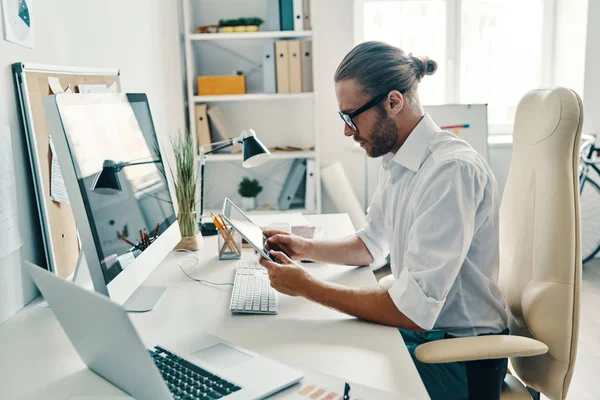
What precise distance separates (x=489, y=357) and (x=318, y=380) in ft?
1.37

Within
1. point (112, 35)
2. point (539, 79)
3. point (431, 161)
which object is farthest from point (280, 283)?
point (539, 79)

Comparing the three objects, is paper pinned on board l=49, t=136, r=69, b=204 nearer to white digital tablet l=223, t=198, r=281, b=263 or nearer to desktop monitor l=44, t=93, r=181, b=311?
desktop monitor l=44, t=93, r=181, b=311

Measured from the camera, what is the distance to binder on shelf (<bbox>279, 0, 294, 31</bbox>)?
3.53 metres

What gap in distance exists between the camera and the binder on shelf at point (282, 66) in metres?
3.55

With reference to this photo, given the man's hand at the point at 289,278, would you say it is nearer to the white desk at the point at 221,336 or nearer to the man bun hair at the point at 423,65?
the white desk at the point at 221,336

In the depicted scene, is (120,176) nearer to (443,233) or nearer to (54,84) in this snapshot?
(54,84)

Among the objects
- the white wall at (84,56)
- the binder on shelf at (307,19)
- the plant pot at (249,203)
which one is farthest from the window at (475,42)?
the white wall at (84,56)

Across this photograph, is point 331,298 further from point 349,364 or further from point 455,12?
point 455,12

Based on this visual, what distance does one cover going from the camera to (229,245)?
1801 mm

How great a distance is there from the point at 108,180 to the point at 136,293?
400mm

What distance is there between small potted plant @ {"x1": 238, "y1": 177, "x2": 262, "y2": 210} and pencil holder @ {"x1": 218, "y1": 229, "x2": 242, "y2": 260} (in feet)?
6.57

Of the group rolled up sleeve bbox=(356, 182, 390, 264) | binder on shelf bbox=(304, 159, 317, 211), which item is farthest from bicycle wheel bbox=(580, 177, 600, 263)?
rolled up sleeve bbox=(356, 182, 390, 264)

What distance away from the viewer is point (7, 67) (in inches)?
50.7

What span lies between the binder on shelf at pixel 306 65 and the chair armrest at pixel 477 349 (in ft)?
8.73
